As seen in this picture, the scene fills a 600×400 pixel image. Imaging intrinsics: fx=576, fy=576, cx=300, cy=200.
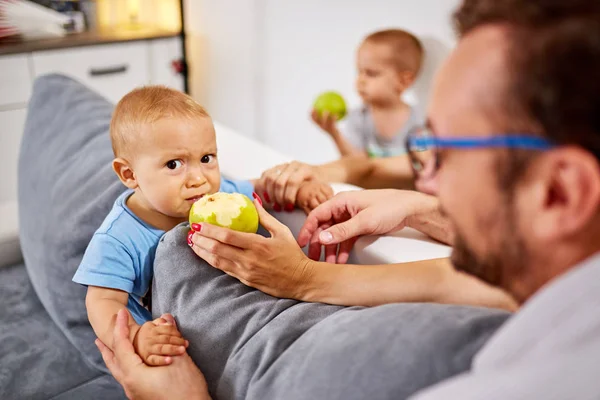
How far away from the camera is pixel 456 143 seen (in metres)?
0.76

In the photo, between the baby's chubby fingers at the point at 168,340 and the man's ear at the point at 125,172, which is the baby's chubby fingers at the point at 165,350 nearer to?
the baby's chubby fingers at the point at 168,340

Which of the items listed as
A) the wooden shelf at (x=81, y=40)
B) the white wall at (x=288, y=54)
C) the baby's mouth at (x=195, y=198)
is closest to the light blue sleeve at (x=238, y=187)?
the baby's mouth at (x=195, y=198)

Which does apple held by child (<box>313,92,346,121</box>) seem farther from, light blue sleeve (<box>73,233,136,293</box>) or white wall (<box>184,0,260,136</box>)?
light blue sleeve (<box>73,233,136,293</box>)

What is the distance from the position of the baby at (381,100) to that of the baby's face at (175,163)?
1.19 m

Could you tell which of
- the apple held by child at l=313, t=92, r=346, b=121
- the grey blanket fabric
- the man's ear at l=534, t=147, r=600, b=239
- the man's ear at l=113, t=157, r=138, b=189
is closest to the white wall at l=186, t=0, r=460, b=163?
the apple held by child at l=313, t=92, r=346, b=121

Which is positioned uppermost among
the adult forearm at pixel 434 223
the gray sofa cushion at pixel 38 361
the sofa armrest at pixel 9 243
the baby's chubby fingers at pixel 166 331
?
the adult forearm at pixel 434 223

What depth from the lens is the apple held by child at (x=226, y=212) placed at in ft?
3.63

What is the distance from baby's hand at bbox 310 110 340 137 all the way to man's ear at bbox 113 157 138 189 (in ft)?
4.07

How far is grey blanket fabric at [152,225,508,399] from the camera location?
788 millimetres

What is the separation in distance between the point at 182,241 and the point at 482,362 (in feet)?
2.04

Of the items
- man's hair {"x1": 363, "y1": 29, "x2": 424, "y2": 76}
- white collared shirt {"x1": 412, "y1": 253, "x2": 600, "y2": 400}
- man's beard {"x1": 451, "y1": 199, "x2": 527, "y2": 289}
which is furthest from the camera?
man's hair {"x1": 363, "y1": 29, "x2": 424, "y2": 76}

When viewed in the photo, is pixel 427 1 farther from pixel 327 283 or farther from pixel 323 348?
pixel 323 348

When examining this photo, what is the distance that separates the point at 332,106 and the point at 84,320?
1.35m

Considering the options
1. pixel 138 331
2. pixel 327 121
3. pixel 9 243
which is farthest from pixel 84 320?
pixel 327 121
